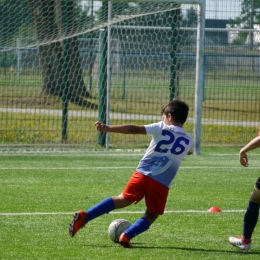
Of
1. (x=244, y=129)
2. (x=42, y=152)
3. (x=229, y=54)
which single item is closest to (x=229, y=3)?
(x=229, y=54)

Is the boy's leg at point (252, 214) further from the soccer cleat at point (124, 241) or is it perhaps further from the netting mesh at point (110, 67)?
the netting mesh at point (110, 67)

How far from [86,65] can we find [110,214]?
7463 millimetres

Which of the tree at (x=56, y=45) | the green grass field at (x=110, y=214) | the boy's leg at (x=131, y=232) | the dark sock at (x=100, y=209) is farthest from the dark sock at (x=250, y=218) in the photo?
the tree at (x=56, y=45)

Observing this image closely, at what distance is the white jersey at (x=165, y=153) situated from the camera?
661cm

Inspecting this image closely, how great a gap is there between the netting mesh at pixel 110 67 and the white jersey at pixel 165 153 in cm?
754

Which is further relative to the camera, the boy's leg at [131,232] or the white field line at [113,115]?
the white field line at [113,115]

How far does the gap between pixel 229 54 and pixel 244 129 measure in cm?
163

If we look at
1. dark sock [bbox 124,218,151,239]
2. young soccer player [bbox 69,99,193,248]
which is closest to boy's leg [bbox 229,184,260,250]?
young soccer player [bbox 69,99,193,248]

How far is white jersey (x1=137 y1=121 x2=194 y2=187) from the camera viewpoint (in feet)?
21.7

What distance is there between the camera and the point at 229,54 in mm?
16672

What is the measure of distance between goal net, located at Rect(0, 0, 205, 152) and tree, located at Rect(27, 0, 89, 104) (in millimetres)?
18

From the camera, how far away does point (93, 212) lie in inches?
261

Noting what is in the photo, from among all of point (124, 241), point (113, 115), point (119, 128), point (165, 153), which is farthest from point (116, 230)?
point (113, 115)

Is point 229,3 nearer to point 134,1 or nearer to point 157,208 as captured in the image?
point 134,1
